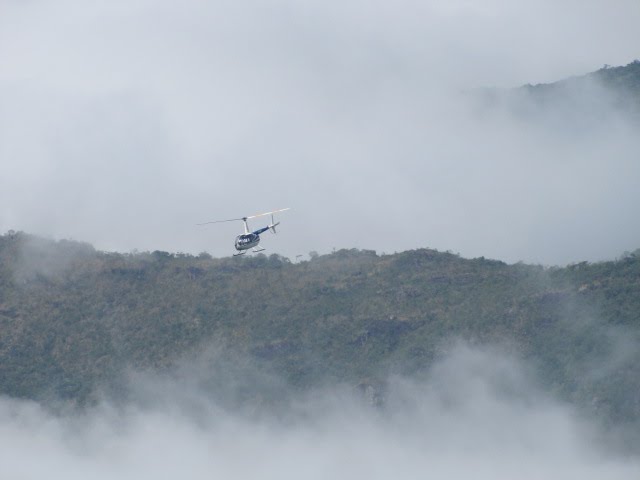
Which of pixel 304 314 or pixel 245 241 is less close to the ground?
pixel 245 241

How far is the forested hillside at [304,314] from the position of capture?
129750 mm

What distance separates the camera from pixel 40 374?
5290 inches

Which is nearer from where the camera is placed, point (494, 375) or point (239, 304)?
point (494, 375)

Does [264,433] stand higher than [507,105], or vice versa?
[507,105]

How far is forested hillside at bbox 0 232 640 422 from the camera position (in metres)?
130

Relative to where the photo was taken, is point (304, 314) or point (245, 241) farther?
point (304, 314)

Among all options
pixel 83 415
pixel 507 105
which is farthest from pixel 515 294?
pixel 507 105

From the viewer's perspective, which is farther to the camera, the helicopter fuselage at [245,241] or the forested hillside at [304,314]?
the forested hillside at [304,314]

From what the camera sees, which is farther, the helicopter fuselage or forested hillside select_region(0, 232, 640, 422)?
forested hillside select_region(0, 232, 640, 422)

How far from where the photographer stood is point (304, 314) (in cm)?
13950

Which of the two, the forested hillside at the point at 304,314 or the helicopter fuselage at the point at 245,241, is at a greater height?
the helicopter fuselage at the point at 245,241

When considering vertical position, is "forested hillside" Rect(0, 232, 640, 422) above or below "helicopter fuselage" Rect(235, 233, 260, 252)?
below

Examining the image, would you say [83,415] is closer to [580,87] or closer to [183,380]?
[183,380]

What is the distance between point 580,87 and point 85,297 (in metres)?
56.4
